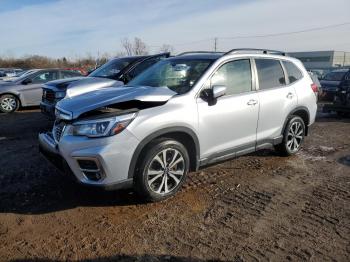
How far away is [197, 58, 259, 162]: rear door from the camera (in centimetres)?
486

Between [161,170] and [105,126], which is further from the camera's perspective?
[161,170]

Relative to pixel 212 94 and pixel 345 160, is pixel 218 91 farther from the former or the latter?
pixel 345 160

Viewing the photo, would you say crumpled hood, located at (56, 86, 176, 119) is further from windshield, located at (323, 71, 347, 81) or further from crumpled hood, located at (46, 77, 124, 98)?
windshield, located at (323, 71, 347, 81)

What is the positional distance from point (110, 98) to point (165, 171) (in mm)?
1108

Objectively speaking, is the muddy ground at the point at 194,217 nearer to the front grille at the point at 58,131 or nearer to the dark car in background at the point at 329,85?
the front grille at the point at 58,131

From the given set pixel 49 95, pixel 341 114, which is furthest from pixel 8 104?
pixel 341 114

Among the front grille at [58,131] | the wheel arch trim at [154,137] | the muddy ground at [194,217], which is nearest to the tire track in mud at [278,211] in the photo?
the muddy ground at [194,217]

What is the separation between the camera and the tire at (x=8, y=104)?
40.5ft

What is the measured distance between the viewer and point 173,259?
333 cm

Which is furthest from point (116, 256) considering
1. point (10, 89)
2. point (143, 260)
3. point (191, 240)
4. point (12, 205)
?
point (10, 89)

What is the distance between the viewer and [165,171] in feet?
14.9

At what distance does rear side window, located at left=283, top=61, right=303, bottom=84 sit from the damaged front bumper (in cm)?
341

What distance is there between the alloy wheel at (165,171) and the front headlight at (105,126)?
1.91 feet

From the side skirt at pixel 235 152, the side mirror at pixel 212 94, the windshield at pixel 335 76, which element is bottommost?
the windshield at pixel 335 76
